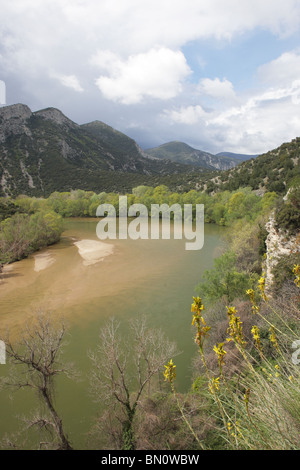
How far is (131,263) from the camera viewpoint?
31016mm

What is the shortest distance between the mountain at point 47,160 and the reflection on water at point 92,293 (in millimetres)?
62793

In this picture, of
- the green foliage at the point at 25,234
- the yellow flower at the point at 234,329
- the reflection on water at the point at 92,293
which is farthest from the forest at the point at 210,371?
the green foliage at the point at 25,234

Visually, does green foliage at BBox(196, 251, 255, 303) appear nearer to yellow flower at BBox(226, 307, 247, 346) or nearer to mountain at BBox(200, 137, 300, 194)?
yellow flower at BBox(226, 307, 247, 346)

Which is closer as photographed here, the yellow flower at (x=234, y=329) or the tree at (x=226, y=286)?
the yellow flower at (x=234, y=329)

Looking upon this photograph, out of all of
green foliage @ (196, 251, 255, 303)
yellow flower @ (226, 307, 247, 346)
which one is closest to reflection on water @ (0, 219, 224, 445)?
green foliage @ (196, 251, 255, 303)

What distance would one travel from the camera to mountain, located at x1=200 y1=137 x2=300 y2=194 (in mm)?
52969

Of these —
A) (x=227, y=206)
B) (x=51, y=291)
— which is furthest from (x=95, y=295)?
(x=227, y=206)

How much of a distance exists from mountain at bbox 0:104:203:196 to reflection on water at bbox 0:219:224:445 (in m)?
62.8

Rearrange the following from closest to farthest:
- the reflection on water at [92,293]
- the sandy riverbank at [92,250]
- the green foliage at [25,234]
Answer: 1. the reflection on water at [92,293]
2. the sandy riverbank at [92,250]
3. the green foliage at [25,234]

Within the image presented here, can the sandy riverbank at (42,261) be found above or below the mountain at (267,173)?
below

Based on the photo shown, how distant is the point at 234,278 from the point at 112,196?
2620 inches

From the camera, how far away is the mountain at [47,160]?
9275 centimetres

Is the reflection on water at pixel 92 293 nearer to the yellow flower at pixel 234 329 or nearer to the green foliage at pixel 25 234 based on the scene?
the green foliage at pixel 25 234

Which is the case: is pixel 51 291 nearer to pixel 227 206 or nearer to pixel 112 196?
pixel 227 206
